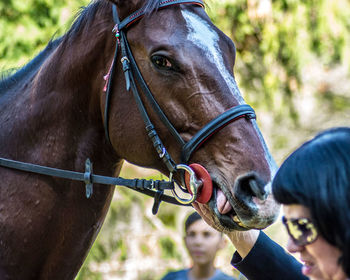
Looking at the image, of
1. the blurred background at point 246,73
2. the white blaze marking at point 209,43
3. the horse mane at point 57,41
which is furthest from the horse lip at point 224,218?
the blurred background at point 246,73

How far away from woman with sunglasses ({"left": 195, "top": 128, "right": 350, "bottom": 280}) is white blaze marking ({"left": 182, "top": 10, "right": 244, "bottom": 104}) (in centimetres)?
75

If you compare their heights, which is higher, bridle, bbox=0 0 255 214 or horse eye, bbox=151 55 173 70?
horse eye, bbox=151 55 173 70

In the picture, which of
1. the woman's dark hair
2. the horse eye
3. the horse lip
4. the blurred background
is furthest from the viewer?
the blurred background

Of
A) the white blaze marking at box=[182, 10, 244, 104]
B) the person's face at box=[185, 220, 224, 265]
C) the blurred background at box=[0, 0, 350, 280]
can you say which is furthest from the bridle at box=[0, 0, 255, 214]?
the blurred background at box=[0, 0, 350, 280]

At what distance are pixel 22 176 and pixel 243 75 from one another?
5654mm

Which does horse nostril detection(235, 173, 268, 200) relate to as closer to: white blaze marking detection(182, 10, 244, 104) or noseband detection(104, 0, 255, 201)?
noseband detection(104, 0, 255, 201)

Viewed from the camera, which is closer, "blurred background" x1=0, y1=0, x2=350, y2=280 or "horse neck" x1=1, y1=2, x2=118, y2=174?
"horse neck" x1=1, y1=2, x2=118, y2=174

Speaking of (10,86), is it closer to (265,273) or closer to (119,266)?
(265,273)

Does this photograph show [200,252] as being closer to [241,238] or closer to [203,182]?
[241,238]

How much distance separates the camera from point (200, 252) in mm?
3393

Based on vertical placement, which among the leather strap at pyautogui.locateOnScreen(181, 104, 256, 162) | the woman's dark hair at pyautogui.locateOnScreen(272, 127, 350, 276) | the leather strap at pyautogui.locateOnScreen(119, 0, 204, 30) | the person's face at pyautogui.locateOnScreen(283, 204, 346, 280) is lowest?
the leather strap at pyautogui.locateOnScreen(181, 104, 256, 162)

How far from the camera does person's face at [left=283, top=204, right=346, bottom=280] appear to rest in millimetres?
1181

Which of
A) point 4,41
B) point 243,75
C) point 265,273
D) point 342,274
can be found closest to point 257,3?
point 243,75

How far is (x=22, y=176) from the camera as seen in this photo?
2.09 metres
